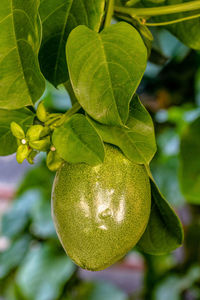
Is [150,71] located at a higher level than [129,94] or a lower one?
lower

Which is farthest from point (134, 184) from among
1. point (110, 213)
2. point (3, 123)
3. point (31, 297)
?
point (31, 297)

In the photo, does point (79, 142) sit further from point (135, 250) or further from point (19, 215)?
point (19, 215)

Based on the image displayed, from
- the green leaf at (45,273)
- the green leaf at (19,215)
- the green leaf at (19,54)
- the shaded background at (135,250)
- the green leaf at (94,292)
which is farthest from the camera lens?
the green leaf at (19,215)

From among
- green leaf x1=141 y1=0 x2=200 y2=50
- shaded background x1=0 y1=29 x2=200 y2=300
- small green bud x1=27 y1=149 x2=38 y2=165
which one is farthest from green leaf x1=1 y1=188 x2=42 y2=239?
small green bud x1=27 y1=149 x2=38 y2=165

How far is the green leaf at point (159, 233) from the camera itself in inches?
19.9

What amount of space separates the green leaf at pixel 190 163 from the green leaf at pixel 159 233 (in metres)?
0.61

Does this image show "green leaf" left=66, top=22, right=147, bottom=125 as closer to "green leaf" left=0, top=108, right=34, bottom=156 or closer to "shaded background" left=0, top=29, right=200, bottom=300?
"green leaf" left=0, top=108, right=34, bottom=156

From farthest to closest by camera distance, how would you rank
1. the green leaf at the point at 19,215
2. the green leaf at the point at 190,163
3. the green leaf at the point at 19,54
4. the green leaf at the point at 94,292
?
1. the green leaf at the point at 19,215
2. the green leaf at the point at 94,292
3. the green leaf at the point at 190,163
4. the green leaf at the point at 19,54

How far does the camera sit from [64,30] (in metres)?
0.51

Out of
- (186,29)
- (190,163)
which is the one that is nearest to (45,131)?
(186,29)

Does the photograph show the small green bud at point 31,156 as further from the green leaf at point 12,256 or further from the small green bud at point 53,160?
the green leaf at point 12,256

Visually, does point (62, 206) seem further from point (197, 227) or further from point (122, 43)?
point (197, 227)

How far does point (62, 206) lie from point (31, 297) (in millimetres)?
1208

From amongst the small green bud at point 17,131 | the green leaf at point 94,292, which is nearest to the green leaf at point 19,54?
the small green bud at point 17,131
